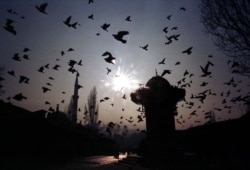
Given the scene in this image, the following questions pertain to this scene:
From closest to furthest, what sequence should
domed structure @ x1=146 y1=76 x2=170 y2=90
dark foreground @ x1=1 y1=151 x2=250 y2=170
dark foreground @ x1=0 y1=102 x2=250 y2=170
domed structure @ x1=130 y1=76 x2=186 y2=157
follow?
dark foreground @ x1=0 y1=102 x2=250 y2=170, dark foreground @ x1=1 y1=151 x2=250 y2=170, domed structure @ x1=130 y1=76 x2=186 y2=157, domed structure @ x1=146 y1=76 x2=170 y2=90

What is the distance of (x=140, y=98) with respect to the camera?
17531 millimetres

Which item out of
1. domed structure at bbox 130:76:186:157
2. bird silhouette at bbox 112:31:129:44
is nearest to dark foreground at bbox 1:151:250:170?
domed structure at bbox 130:76:186:157

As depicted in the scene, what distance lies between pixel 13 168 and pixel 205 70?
456 inches

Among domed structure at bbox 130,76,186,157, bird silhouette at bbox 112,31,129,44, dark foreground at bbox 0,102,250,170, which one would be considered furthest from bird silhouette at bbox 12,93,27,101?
domed structure at bbox 130,76,186,157

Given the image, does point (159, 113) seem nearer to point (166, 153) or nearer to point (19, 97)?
point (166, 153)

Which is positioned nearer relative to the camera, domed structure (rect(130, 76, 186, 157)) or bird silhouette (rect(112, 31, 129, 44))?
bird silhouette (rect(112, 31, 129, 44))

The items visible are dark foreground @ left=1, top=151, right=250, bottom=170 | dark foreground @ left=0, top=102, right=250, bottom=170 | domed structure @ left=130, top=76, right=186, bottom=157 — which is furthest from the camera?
domed structure @ left=130, top=76, right=186, bottom=157

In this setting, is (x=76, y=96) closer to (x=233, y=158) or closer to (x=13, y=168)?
(x=13, y=168)

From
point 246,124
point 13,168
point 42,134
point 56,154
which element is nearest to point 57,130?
point 42,134

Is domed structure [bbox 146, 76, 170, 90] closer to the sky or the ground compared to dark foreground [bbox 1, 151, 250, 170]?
closer to the sky

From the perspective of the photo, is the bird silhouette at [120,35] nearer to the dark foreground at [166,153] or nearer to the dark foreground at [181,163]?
the dark foreground at [166,153]

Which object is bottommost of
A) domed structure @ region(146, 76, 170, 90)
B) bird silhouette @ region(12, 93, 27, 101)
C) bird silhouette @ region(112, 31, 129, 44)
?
bird silhouette @ region(12, 93, 27, 101)

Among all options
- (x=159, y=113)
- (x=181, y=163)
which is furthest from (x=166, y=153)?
(x=159, y=113)

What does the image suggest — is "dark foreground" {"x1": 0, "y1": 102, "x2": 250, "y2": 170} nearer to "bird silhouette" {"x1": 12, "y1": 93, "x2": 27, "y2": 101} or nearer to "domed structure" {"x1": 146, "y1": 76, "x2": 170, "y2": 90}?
"bird silhouette" {"x1": 12, "y1": 93, "x2": 27, "y2": 101}
